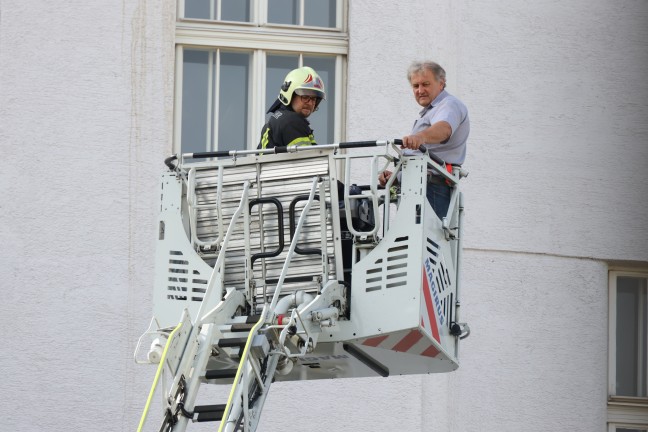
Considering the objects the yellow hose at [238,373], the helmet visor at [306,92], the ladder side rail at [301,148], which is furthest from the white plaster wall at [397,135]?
the yellow hose at [238,373]

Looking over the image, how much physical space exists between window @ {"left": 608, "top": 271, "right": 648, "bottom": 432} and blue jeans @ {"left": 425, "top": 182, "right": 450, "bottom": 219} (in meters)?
5.50

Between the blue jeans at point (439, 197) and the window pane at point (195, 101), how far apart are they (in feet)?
16.2

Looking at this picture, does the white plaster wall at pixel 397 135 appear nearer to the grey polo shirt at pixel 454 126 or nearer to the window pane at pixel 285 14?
the window pane at pixel 285 14

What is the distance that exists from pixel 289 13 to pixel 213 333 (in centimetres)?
659

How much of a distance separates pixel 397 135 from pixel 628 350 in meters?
3.32

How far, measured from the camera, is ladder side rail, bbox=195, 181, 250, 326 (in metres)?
12.1

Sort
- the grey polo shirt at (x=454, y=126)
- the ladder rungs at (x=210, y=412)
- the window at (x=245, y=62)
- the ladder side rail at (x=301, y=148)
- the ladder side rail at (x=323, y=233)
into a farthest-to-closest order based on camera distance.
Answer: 1. the window at (x=245, y=62)
2. the grey polo shirt at (x=454, y=126)
3. the ladder side rail at (x=323, y=233)
4. the ladder side rail at (x=301, y=148)
5. the ladder rungs at (x=210, y=412)

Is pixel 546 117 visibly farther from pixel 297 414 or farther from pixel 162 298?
pixel 162 298

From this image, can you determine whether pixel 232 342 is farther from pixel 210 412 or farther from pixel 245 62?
pixel 245 62

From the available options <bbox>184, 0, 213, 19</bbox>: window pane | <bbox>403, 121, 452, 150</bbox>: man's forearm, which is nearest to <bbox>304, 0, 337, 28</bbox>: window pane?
<bbox>184, 0, 213, 19</bbox>: window pane

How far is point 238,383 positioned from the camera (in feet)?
38.2

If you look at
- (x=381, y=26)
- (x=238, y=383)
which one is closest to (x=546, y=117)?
(x=381, y=26)

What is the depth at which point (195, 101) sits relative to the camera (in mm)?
17953

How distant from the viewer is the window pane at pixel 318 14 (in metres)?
18.1
